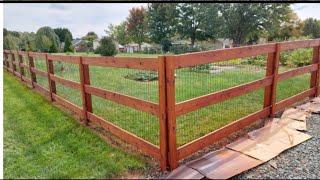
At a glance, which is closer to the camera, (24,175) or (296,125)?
(24,175)

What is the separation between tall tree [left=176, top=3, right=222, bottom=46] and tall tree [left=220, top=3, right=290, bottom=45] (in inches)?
55.0

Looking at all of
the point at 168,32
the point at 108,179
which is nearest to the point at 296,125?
the point at 108,179

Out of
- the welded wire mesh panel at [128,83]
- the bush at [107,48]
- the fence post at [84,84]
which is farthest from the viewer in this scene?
the bush at [107,48]

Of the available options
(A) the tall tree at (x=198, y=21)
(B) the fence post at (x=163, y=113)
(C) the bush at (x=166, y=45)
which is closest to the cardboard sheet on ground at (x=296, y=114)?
(B) the fence post at (x=163, y=113)

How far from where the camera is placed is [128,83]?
212 inches

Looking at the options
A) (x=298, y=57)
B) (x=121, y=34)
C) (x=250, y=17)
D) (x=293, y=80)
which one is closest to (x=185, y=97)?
(x=293, y=80)

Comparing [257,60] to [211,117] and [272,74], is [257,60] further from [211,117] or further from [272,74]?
[211,117]

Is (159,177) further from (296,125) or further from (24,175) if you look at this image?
(296,125)

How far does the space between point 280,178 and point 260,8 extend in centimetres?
3498

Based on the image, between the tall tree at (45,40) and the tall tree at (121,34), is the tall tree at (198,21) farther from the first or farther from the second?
the tall tree at (45,40)

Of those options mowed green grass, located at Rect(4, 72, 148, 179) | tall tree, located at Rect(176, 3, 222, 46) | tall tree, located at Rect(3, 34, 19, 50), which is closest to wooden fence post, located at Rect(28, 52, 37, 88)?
mowed green grass, located at Rect(4, 72, 148, 179)

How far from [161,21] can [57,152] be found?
43.4 meters

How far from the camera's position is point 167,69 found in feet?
9.37

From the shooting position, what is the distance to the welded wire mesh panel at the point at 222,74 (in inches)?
158
